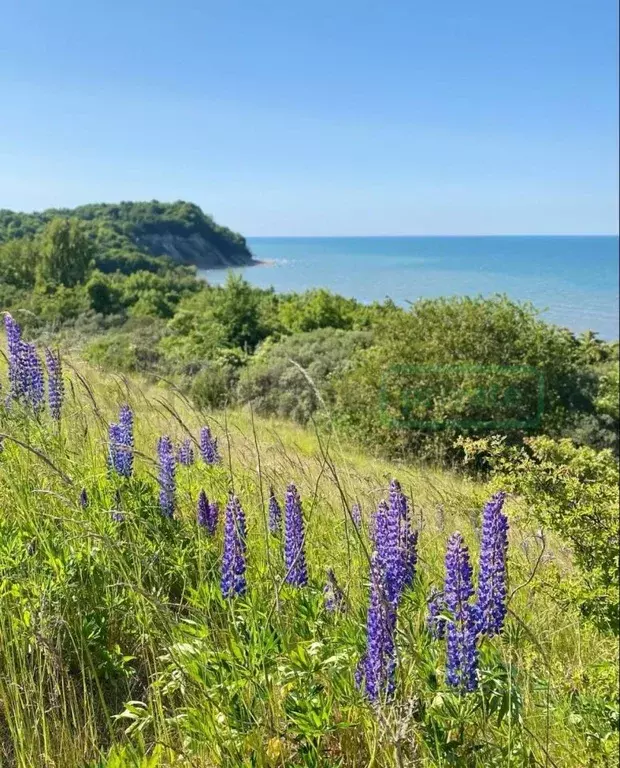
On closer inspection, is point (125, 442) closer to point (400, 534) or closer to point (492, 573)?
point (400, 534)

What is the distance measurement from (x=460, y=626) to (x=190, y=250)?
114959mm

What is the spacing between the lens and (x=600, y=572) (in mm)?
1917

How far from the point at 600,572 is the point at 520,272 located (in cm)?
12510

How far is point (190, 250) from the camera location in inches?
4414

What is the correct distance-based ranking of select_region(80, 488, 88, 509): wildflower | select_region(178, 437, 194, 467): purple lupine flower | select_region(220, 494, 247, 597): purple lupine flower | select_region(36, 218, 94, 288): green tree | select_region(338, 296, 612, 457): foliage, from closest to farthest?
select_region(220, 494, 247, 597): purple lupine flower, select_region(80, 488, 88, 509): wildflower, select_region(178, 437, 194, 467): purple lupine flower, select_region(338, 296, 612, 457): foliage, select_region(36, 218, 94, 288): green tree

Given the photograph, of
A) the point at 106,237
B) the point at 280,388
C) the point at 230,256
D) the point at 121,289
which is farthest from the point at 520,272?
the point at 280,388

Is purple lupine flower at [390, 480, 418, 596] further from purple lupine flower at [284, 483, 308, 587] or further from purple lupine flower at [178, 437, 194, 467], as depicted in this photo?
purple lupine flower at [178, 437, 194, 467]

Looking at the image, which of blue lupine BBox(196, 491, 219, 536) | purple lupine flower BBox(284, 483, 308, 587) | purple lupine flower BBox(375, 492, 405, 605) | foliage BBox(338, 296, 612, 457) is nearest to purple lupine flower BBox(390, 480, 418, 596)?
purple lupine flower BBox(375, 492, 405, 605)

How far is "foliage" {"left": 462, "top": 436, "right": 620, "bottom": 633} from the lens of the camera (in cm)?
189

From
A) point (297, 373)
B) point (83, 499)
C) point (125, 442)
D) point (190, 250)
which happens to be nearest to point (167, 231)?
point (190, 250)

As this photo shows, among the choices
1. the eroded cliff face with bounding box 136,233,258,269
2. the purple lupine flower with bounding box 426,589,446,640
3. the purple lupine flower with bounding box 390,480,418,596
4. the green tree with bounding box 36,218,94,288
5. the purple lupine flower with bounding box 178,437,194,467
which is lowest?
the purple lupine flower with bounding box 426,589,446,640

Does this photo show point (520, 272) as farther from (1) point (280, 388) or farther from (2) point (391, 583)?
(2) point (391, 583)

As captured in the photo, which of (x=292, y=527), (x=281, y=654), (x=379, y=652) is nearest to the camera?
(x=379, y=652)

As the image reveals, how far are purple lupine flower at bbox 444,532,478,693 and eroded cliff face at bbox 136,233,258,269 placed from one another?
10171 cm
